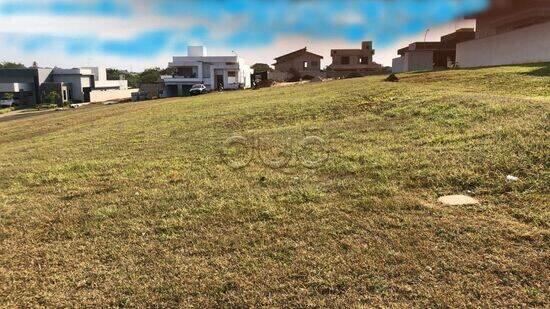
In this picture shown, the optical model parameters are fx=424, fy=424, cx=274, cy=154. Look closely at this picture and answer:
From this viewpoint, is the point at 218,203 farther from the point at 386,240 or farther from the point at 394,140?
the point at 394,140

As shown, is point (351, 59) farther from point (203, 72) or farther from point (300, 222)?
point (300, 222)

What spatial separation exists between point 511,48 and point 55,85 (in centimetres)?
5874

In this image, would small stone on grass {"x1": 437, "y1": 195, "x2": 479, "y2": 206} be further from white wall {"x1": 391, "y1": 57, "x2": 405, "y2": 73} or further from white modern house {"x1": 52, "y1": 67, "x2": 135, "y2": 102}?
white modern house {"x1": 52, "y1": 67, "x2": 135, "y2": 102}

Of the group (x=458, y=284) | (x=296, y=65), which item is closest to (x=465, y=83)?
(x=458, y=284)

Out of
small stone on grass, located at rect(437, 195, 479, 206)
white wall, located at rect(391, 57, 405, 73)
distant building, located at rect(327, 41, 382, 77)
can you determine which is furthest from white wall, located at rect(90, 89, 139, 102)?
small stone on grass, located at rect(437, 195, 479, 206)

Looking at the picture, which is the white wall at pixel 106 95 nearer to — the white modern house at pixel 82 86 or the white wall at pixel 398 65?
the white modern house at pixel 82 86

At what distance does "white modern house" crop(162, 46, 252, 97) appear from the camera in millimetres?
54938

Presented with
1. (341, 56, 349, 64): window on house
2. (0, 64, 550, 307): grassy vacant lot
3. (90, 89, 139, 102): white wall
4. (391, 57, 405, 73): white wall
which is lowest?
(0, 64, 550, 307): grassy vacant lot

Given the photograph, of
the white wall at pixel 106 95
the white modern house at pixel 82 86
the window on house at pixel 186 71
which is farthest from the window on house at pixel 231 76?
the white modern house at pixel 82 86

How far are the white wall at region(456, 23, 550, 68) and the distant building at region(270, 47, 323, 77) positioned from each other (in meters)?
31.5

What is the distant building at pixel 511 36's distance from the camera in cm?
1873

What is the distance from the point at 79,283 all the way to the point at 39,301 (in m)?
0.32

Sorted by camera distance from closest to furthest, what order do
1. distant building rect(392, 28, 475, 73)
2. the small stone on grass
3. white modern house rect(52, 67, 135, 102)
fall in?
the small stone on grass
distant building rect(392, 28, 475, 73)
white modern house rect(52, 67, 135, 102)

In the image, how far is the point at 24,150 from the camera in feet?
35.4
